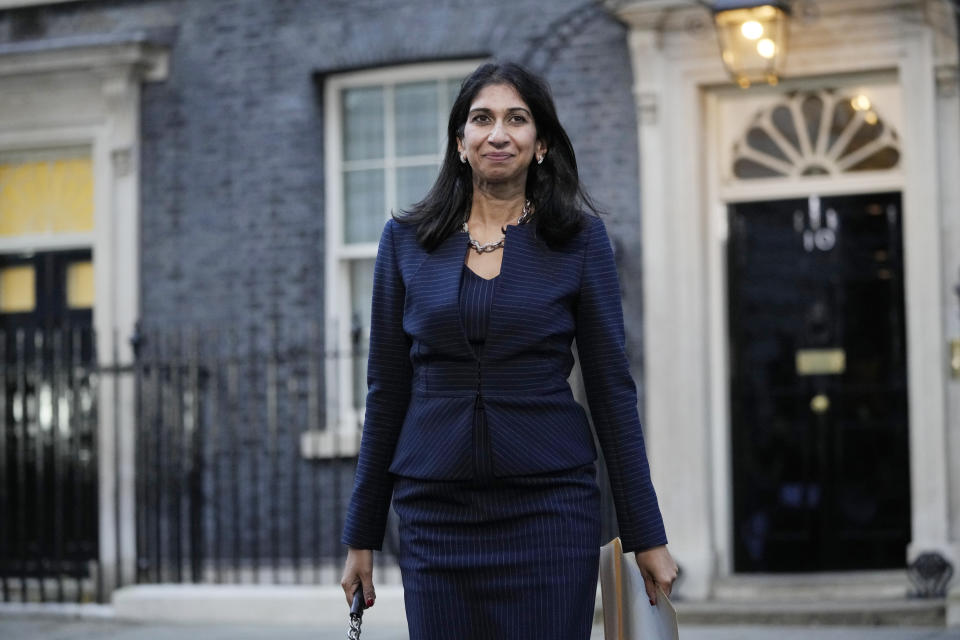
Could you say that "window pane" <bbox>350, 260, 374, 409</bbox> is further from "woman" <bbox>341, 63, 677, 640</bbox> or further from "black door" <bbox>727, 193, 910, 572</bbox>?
"woman" <bbox>341, 63, 677, 640</bbox>

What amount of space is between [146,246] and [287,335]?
1218 millimetres

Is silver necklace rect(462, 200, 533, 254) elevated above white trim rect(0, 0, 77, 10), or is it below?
below

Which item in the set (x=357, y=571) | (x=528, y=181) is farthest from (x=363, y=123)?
(x=357, y=571)

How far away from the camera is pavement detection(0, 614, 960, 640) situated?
7953mm

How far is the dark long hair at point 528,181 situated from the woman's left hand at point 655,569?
639 millimetres

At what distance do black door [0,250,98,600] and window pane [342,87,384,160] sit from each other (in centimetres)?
202

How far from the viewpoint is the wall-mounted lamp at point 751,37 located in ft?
28.2

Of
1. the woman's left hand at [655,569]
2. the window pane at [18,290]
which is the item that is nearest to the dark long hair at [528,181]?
the woman's left hand at [655,569]

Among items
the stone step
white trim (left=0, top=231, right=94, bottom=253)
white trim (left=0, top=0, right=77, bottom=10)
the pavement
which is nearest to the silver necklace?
the pavement

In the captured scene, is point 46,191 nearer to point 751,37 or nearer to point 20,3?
point 20,3

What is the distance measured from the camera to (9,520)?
11125 millimetres

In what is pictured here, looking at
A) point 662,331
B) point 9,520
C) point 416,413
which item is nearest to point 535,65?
point 662,331

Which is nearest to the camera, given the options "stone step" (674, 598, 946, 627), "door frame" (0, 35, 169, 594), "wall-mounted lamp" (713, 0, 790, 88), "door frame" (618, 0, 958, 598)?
"stone step" (674, 598, 946, 627)

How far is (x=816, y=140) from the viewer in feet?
31.1
